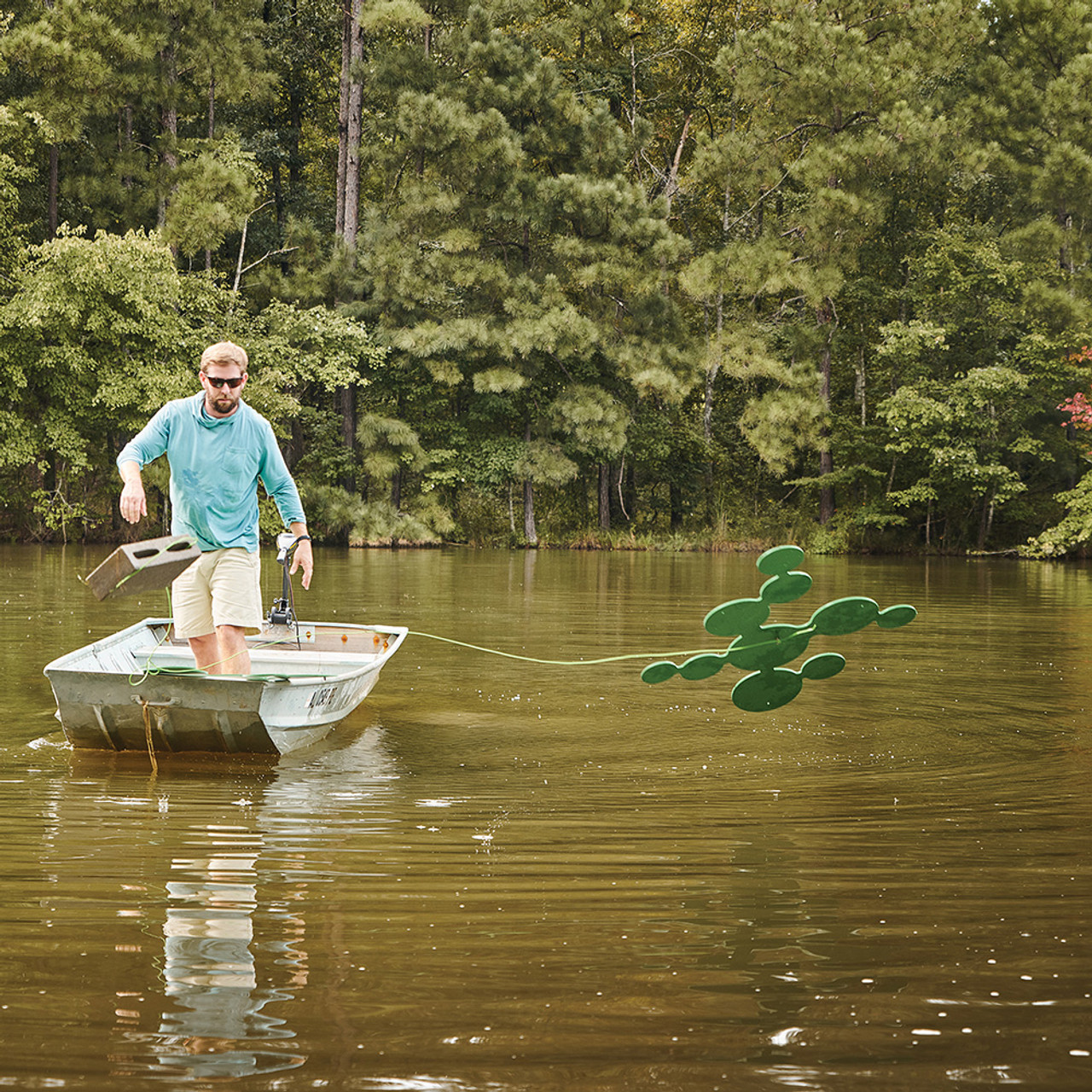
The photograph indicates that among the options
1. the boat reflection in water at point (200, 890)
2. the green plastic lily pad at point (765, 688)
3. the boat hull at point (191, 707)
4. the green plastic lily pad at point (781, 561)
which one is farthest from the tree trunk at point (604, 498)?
the green plastic lily pad at point (781, 561)

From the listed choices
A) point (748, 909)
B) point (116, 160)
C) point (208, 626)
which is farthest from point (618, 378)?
point (748, 909)

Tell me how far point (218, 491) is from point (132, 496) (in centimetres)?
69

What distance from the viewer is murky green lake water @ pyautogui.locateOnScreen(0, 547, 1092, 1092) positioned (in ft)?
9.09

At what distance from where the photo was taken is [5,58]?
2673 centimetres

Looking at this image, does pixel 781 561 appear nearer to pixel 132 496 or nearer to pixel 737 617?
pixel 737 617

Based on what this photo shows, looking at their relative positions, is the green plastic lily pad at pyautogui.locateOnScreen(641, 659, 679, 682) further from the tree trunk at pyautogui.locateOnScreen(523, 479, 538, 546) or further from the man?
the tree trunk at pyautogui.locateOnScreen(523, 479, 538, 546)

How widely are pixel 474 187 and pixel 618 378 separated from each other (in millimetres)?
6060

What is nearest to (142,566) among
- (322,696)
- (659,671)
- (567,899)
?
(322,696)

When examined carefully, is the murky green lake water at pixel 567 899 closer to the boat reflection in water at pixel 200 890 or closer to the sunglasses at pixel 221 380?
the boat reflection in water at pixel 200 890

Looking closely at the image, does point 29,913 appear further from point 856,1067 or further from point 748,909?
point 856,1067

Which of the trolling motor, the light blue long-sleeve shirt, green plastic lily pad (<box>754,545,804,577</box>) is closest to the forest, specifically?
the trolling motor

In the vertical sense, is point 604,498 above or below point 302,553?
above

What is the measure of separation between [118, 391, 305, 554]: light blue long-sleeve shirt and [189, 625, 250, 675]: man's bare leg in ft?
1.42

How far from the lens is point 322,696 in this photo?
22.3 ft
